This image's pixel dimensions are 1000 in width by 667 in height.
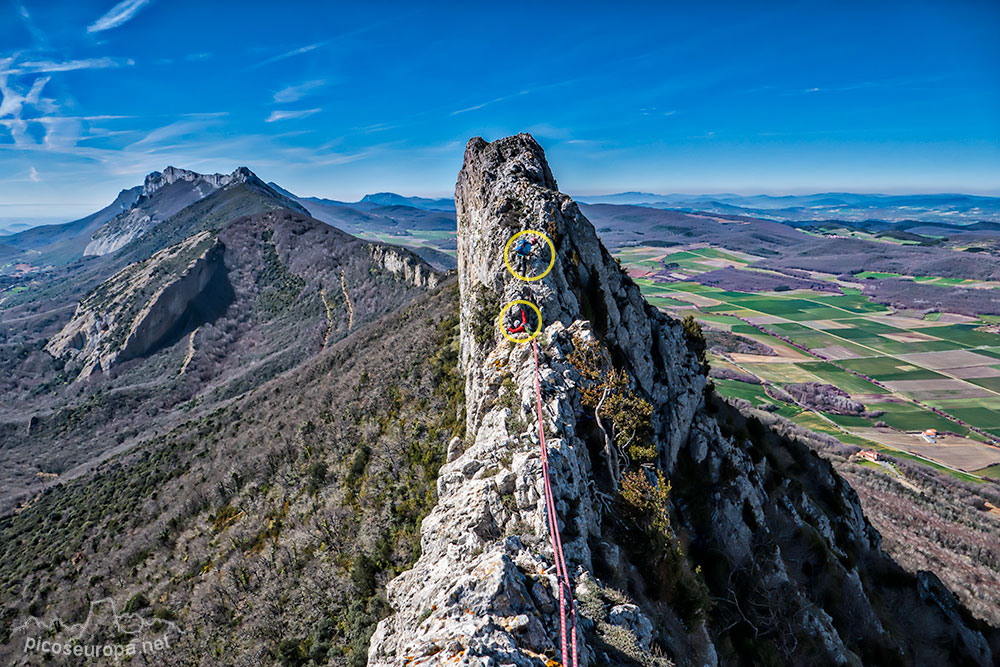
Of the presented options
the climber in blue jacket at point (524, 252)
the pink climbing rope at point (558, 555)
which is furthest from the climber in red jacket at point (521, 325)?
the pink climbing rope at point (558, 555)

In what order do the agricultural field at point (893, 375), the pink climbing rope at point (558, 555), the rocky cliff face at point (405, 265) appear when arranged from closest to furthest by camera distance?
the pink climbing rope at point (558, 555) → the agricultural field at point (893, 375) → the rocky cliff face at point (405, 265)

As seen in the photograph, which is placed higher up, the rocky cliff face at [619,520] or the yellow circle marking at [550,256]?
the yellow circle marking at [550,256]

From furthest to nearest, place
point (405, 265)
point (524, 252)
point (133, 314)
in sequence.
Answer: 1. point (133, 314)
2. point (405, 265)
3. point (524, 252)

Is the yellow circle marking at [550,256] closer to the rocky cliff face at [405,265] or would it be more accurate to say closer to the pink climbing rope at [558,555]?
the pink climbing rope at [558,555]

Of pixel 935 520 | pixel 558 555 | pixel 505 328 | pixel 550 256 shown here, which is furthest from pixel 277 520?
pixel 935 520

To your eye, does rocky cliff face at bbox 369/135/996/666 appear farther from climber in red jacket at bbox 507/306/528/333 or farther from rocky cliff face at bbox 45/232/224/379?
rocky cliff face at bbox 45/232/224/379

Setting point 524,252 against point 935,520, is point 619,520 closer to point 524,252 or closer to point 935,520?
point 524,252
